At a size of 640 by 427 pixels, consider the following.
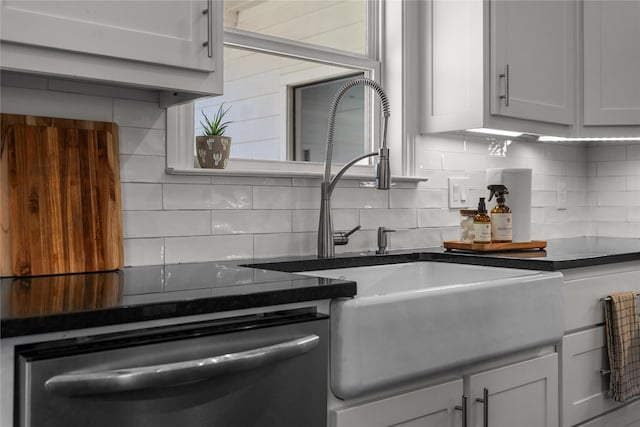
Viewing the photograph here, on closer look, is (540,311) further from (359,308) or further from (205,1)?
(205,1)

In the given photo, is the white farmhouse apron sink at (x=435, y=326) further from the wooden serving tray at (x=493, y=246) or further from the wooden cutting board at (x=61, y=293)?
the wooden cutting board at (x=61, y=293)

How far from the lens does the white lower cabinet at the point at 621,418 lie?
2328 mm

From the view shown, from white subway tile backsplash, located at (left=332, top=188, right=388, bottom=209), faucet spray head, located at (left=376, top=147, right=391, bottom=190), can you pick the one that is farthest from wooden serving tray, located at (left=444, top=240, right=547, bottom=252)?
faucet spray head, located at (left=376, top=147, right=391, bottom=190)

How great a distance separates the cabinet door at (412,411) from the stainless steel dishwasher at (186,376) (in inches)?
4.5

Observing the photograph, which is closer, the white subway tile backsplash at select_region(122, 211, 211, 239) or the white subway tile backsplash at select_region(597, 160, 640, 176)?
the white subway tile backsplash at select_region(122, 211, 211, 239)

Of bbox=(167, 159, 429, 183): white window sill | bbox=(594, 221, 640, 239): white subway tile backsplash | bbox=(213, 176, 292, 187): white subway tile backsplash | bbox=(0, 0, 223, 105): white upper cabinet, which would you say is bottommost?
bbox=(594, 221, 640, 239): white subway tile backsplash

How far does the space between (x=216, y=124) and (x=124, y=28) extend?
64cm

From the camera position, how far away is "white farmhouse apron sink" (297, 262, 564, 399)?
1461 millimetres

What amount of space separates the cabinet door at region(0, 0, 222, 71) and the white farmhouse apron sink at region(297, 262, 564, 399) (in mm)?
719

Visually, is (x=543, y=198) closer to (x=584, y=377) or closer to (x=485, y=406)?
(x=584, y=377)

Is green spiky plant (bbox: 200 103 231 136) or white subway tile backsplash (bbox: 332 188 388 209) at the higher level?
green spiky plant (bbox: 200 103 231 136)

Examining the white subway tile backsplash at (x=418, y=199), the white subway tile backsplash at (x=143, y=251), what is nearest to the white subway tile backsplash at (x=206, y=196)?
the white subway tile backsplash at (x=143, y=251)

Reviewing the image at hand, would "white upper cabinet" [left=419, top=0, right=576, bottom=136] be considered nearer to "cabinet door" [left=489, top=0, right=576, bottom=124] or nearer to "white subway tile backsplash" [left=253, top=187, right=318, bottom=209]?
"cabinet door" [left=489, top=0, right=576, bottom=124]

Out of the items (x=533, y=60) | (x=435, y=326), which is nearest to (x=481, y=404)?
(x=435, y=326)
